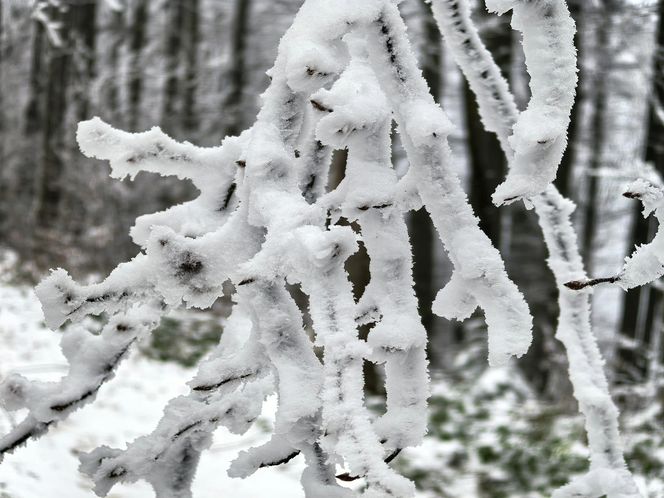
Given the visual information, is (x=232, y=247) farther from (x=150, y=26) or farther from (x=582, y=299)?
(x=150, y=26)

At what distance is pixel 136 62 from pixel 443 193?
1355cm

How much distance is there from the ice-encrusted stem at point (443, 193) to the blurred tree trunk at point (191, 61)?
460 inches

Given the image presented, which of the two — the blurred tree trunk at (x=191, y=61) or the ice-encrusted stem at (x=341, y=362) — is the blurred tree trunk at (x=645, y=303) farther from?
the blurred tree trunk at (x=191, y=61)

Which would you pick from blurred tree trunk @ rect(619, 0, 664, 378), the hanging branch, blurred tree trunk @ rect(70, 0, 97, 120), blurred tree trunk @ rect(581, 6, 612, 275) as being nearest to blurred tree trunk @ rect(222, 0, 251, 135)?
blurred tree trunk @ rect(70, 0, 97, 120)

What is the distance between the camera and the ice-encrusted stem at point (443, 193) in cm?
131

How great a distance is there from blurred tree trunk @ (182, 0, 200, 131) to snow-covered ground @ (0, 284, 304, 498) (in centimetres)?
537

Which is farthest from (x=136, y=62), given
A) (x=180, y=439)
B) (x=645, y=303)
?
(x=180, y=439)

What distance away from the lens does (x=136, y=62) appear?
13852 millimetres

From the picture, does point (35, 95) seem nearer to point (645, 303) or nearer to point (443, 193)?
point (645, 303)

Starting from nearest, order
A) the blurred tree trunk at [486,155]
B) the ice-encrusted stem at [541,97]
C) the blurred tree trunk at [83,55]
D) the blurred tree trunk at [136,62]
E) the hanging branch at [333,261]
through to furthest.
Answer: the ice-encrusted stem at [541,97] < the hanging branch at [333,261] < the blurred tree trunk at [486,155] < the blurred tree trunk at [83,55] < the blurred tree trunk at [136,62]

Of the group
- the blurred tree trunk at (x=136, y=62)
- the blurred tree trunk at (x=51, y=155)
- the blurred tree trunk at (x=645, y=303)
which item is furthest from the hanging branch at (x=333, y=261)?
the blurred tree trunk at (x=136, y=62)

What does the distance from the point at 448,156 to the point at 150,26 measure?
18004 mm

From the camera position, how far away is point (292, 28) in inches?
56.6

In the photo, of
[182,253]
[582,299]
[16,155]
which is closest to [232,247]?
[182,253]
